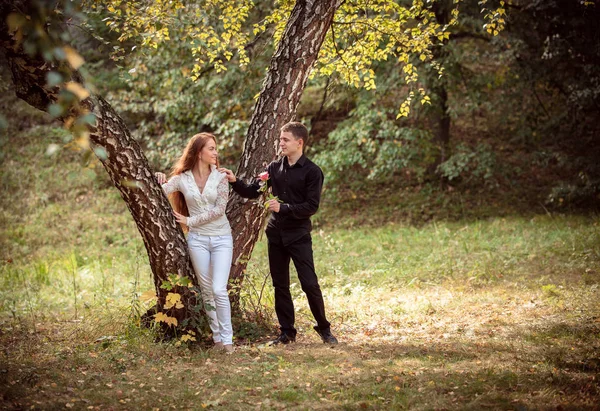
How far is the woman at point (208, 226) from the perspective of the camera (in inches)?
211

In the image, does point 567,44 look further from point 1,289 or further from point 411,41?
point 1,289

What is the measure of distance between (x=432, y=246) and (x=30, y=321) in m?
6.98

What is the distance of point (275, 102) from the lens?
6191 mm

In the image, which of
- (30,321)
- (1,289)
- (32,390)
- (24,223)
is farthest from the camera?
(24,223)

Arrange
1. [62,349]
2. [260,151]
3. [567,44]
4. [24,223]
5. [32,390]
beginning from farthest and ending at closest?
[24,223], [567,44], [260,151], [62,349], [32,390]

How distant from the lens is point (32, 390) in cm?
394

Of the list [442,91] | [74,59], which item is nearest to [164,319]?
[74,59]

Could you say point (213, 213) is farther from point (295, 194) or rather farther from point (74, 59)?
point (74, 59)

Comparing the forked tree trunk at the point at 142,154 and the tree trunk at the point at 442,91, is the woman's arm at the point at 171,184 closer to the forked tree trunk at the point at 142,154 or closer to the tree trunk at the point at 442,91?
the forked tree trunk at the point at 142,154

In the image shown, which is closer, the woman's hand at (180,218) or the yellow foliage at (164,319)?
the yellow foliage at (164,319)

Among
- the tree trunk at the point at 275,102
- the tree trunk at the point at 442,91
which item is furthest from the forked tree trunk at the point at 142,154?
the tree trunk at the point at 442,91

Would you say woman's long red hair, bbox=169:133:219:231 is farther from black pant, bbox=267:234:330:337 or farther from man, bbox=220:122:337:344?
black pant, bbox=267:234:330:337

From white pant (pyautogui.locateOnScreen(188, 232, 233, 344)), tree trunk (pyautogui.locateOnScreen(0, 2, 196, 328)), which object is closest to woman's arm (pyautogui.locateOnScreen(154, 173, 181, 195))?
tree trunk (pyautogui.locateOnScreen(0, 2, 196, 328))

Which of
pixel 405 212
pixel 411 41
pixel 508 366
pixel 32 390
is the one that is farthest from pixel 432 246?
pixel 32 390
